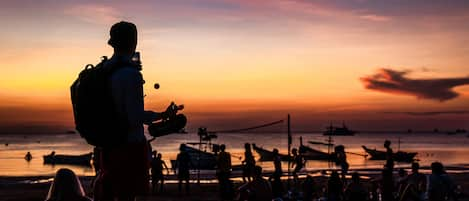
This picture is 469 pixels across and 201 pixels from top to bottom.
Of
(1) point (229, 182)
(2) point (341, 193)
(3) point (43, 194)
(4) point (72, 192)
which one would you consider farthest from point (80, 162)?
(4) point (72, 192)

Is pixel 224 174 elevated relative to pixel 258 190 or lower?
elevated

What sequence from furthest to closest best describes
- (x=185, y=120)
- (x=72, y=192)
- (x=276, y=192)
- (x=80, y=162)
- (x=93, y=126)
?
(x=80, y=162), (x=276, y=192), (x=72, y=192), (x=185, y=120), (x=93, y=126)

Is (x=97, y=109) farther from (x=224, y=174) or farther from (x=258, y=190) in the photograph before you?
(x=224, y=174)

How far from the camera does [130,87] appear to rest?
3312 millimetres

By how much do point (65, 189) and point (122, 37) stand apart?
1202mm

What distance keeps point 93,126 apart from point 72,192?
94 cm

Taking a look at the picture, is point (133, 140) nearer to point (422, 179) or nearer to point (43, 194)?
point (422, 179)

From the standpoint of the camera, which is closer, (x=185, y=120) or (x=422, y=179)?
(x=185, y=120)

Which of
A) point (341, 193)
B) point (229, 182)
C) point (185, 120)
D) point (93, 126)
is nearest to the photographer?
point (93, 126)

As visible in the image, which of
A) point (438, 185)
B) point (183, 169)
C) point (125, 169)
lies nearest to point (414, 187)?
point (438, 185)

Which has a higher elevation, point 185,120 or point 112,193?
point 185,120

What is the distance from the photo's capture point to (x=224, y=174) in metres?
19.3

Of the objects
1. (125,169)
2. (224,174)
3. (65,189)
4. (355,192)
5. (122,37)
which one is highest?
(122,37)

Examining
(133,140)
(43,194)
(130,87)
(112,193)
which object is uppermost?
(130,87)
